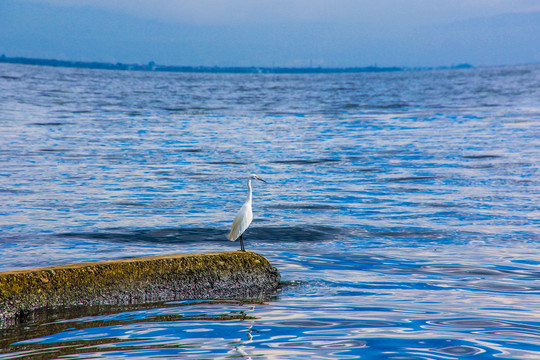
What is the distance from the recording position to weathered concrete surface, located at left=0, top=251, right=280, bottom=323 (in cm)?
581

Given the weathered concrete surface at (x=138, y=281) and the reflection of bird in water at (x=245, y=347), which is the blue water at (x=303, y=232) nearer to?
the reflection of bird in water at (x=245, y=347)

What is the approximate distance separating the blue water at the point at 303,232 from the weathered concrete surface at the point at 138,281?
179mm

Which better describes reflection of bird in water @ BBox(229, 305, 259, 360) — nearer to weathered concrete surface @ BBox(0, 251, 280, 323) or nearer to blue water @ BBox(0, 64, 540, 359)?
blue water @ BBox(0, 64, 540, 359)

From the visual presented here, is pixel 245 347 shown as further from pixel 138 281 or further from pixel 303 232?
pixel 303 232

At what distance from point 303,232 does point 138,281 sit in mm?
5221

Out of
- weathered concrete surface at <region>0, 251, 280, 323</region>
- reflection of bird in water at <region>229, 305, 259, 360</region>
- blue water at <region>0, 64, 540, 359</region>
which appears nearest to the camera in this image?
reflection of bird in water at <region>229, 305, 259, 360</region>

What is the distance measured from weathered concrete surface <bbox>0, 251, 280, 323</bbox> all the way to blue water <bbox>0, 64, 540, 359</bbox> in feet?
0.59

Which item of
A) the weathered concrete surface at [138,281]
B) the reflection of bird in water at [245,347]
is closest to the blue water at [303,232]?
the reflection of bird in water at [245,347]

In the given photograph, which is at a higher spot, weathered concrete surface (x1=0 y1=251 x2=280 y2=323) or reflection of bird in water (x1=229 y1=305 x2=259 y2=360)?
weathered concrete surface (x1=0 y1=251 x2=280 y2=323)

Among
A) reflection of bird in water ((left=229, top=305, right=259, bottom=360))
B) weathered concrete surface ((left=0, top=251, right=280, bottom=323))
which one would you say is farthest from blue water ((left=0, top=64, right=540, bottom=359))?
weathered concrete surface ((left=0, top=251, right=280, bottom=323))

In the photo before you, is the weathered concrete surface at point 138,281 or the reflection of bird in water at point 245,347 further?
the weathered concrete surface at point 138,281

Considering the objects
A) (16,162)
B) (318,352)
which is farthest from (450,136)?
(318,352)

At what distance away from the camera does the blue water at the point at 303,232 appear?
17.7 feet

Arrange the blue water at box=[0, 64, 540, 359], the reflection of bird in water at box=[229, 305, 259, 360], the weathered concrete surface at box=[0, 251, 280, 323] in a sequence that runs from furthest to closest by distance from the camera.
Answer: the weathered concrete surface at box=[0, 251, 280, 323] → the blue water at box=[0, 64, 540, 359] → the reflection of bird in water at box=[229, 305, 259, 360]
